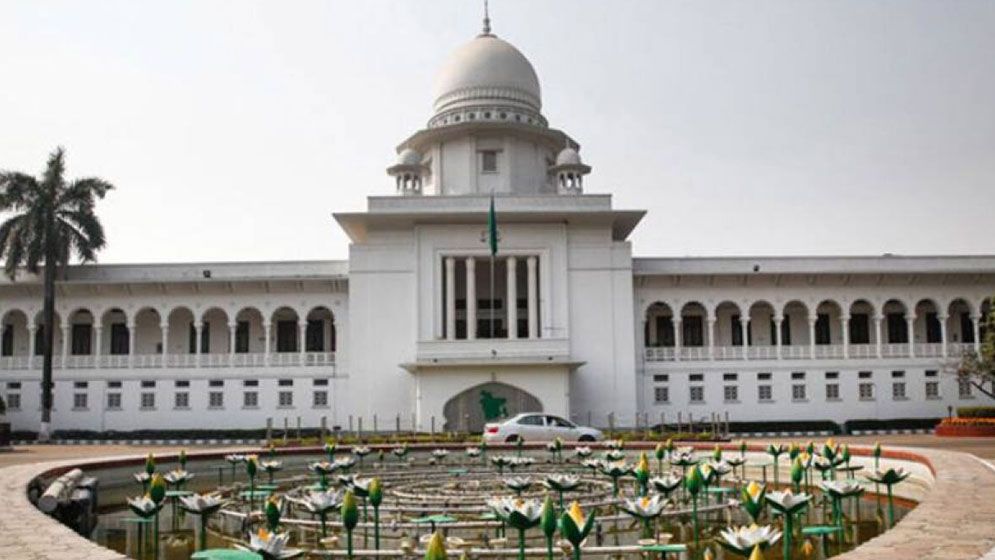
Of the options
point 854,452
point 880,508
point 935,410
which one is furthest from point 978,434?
point 880,508

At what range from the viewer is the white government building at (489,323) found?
40938mm

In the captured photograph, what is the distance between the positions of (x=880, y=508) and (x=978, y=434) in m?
22.9

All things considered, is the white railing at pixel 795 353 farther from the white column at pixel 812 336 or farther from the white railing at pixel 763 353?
the white railing at pixel 763 353

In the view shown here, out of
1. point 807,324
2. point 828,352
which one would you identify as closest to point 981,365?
point 828,352

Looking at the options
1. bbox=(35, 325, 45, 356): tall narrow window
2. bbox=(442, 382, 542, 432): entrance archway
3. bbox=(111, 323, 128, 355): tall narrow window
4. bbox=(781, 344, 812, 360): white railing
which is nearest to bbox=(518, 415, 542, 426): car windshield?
bbox=(442, 382, 542, 432): entrance archway

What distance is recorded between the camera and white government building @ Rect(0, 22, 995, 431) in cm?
4094

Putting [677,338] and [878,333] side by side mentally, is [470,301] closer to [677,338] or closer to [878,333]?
[677,338]

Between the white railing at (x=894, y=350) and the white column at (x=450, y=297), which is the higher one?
the white column at (x=450, y=297)

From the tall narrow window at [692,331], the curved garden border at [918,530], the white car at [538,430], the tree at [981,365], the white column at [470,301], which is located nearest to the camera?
the curved garden border at [918,530]

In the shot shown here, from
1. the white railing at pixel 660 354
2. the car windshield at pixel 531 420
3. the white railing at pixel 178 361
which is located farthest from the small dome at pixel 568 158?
the car windshield at pixel 531 420

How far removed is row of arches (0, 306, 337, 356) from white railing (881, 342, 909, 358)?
24.0 meters

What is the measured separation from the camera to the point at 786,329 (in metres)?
46.1

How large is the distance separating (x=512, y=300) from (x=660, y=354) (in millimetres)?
7198

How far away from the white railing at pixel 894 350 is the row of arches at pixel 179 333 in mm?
24011
